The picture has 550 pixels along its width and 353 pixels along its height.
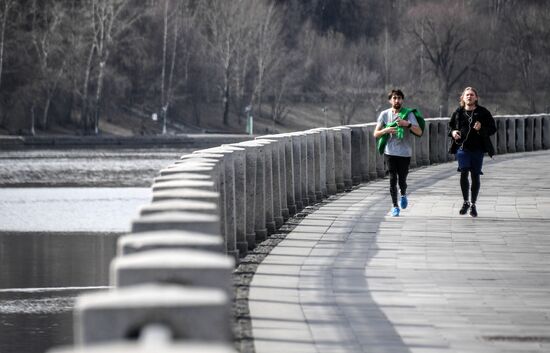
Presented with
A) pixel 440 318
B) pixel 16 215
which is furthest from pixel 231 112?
pixel 440 318

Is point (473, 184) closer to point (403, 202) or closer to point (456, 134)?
point (456, 134)

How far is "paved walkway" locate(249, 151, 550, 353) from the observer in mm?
→ 11172

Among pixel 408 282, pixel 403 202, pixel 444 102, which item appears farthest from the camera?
pixel 444 102

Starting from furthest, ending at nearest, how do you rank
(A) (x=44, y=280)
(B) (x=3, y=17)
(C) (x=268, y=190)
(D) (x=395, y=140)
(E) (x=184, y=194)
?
(B) (x=3, y=17) → (A) (x=44, y=280) → (D) (x=395, y=140) → (C) (x=268, y=190) → (E) (x=184, y=194)

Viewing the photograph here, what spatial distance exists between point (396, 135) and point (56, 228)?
103 ft

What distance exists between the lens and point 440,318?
12.1m

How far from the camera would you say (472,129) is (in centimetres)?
2061

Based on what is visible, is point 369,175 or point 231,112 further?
point 231,112

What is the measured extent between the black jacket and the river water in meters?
9.84

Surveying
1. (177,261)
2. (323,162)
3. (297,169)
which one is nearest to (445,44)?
(323,162)

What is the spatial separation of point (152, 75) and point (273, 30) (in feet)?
47.8

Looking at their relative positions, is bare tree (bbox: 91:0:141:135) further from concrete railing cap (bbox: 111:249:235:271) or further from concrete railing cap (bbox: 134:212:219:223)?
concrete railing cap (bbox: 111:249:235:271)

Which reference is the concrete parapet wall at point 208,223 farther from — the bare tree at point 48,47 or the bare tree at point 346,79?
the bare tree at point 346,79

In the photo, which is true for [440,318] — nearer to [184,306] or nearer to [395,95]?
[184,306]
